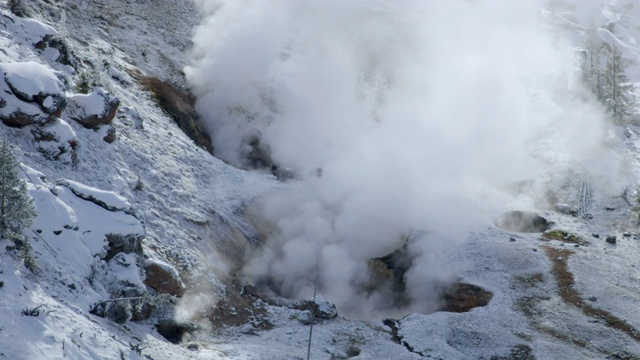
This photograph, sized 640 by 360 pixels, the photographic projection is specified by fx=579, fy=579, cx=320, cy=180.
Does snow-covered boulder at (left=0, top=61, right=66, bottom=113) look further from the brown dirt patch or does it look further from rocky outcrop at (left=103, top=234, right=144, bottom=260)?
the brown dirt patch

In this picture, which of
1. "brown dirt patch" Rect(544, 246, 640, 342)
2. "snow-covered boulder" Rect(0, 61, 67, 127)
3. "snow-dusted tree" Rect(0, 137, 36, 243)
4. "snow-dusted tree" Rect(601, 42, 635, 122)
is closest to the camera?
"snow-dusted tree" Rect(0, 137, 36, 243)

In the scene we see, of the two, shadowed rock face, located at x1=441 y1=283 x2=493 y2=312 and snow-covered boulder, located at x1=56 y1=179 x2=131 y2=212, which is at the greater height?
snow-covered boulder, located at x1=56 y1=179 x2=131 y2=212

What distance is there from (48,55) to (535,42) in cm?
4868

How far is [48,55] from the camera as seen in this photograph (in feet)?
83.5

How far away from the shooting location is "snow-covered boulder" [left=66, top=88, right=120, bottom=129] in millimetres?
23453

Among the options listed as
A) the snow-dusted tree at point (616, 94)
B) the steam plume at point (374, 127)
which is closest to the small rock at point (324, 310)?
the steam plume at point (374, 127)

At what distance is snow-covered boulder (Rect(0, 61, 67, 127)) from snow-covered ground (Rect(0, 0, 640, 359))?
0.09 m

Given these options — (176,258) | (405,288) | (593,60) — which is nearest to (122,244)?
(176,258)

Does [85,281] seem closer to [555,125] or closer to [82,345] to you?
[82,345]

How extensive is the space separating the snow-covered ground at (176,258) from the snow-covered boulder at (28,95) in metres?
0.09

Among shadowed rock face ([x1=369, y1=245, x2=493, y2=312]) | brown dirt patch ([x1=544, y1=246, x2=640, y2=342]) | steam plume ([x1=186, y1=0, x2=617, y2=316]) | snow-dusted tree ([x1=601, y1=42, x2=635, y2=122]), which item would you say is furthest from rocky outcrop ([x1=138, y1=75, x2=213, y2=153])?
snow-dusted tree ([x1=601, y1=42, x2=635, y2=122])

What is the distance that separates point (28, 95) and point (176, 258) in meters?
7.80

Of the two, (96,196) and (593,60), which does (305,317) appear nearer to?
(96,196)

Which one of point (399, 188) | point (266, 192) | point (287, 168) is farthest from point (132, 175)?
point (399, 188)
